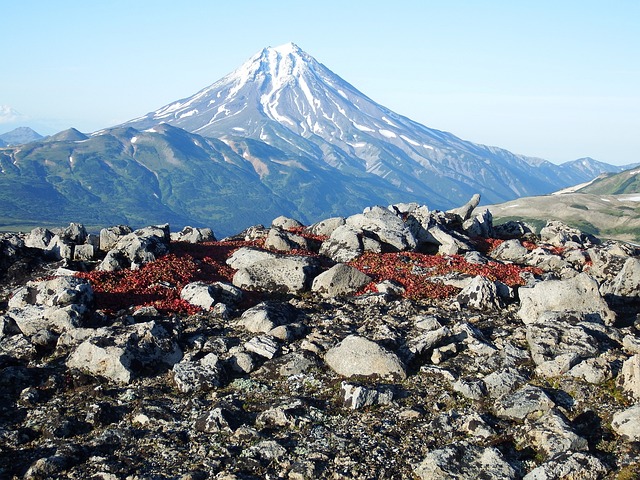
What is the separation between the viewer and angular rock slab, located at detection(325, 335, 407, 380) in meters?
18.8

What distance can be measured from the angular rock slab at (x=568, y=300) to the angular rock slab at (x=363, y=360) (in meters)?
7.82

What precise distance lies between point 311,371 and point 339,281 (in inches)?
371

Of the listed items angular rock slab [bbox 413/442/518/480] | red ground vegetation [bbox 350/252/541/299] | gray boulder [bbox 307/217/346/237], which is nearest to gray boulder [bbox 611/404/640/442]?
angular rock slab [bbox 413/442/518/480]

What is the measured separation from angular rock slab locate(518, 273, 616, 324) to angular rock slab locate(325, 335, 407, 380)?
7.82 m

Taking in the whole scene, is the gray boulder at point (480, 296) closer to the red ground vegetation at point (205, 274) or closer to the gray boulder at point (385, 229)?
the red ground vegetation at point (205, 274)

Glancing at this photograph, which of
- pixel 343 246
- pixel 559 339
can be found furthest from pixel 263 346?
pixel 343 246

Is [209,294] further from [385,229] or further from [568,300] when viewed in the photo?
[385,229]

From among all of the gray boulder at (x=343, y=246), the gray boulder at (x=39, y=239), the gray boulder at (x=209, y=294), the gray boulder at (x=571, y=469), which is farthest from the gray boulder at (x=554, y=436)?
the gray boulder at (x=39, y=239)

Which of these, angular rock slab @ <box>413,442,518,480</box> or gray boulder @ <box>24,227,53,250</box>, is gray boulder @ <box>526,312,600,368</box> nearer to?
angular rock slab @ <box>413,442,518,480</box>

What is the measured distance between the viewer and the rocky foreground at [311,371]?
14336 millimetres

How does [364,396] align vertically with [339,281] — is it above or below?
below

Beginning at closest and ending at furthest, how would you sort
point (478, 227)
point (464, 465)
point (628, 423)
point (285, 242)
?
point (464, 465) → point (628, 423) → point (285, 242) → point (478, 227)

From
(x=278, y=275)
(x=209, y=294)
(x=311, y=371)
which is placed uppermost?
(x=278, y=275)

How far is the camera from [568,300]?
23.5 m
